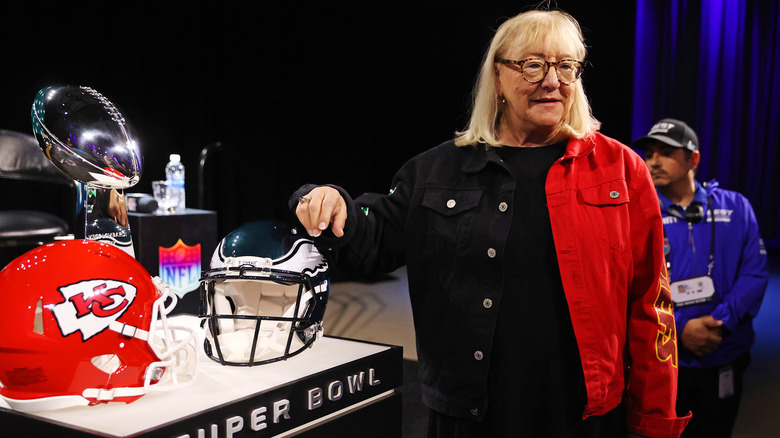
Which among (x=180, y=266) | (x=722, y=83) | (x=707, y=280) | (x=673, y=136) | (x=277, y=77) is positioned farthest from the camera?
(x=722, y=83)

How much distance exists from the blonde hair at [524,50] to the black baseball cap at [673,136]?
117 centimetres

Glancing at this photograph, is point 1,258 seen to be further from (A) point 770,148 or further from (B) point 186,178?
(A) point 770,148

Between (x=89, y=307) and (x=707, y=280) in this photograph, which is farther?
(x=707, y=280)

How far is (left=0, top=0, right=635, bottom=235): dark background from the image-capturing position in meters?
5.29

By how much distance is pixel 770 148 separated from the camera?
7.77 m

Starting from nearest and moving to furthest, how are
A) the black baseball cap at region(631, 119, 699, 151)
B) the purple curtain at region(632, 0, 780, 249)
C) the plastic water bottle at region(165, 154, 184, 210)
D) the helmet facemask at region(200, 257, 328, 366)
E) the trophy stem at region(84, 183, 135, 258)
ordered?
1. the helmet facemask at region(200, 257, 328, 366)
2. the trophy stem at region(84, 183, 135, 258)
3. the black baseball cap at region(631, 119, 699, 151)
4. the plastic water bottle at region(165, 154, 184, 210)
5. the purple curtain at region(632, 0, 780, 249)

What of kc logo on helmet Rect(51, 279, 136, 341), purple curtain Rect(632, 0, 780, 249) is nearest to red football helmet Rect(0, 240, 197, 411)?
kc logo on helmet Rect(51, 279, 136, 341)

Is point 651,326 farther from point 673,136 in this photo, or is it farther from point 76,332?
point 673,136

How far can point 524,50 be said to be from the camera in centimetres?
152

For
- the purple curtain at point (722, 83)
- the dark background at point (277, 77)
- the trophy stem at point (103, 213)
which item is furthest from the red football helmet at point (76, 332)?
the purple curtain at point (722, 83)

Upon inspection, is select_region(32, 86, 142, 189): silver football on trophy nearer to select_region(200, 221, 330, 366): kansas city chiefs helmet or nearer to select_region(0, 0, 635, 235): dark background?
select_region(200, 221, 330, 366): kansas city chiefs helmet

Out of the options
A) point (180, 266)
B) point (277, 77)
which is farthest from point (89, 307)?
point (277, 77)

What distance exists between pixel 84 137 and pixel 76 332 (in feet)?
1.87

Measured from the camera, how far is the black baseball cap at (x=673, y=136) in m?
2.65
